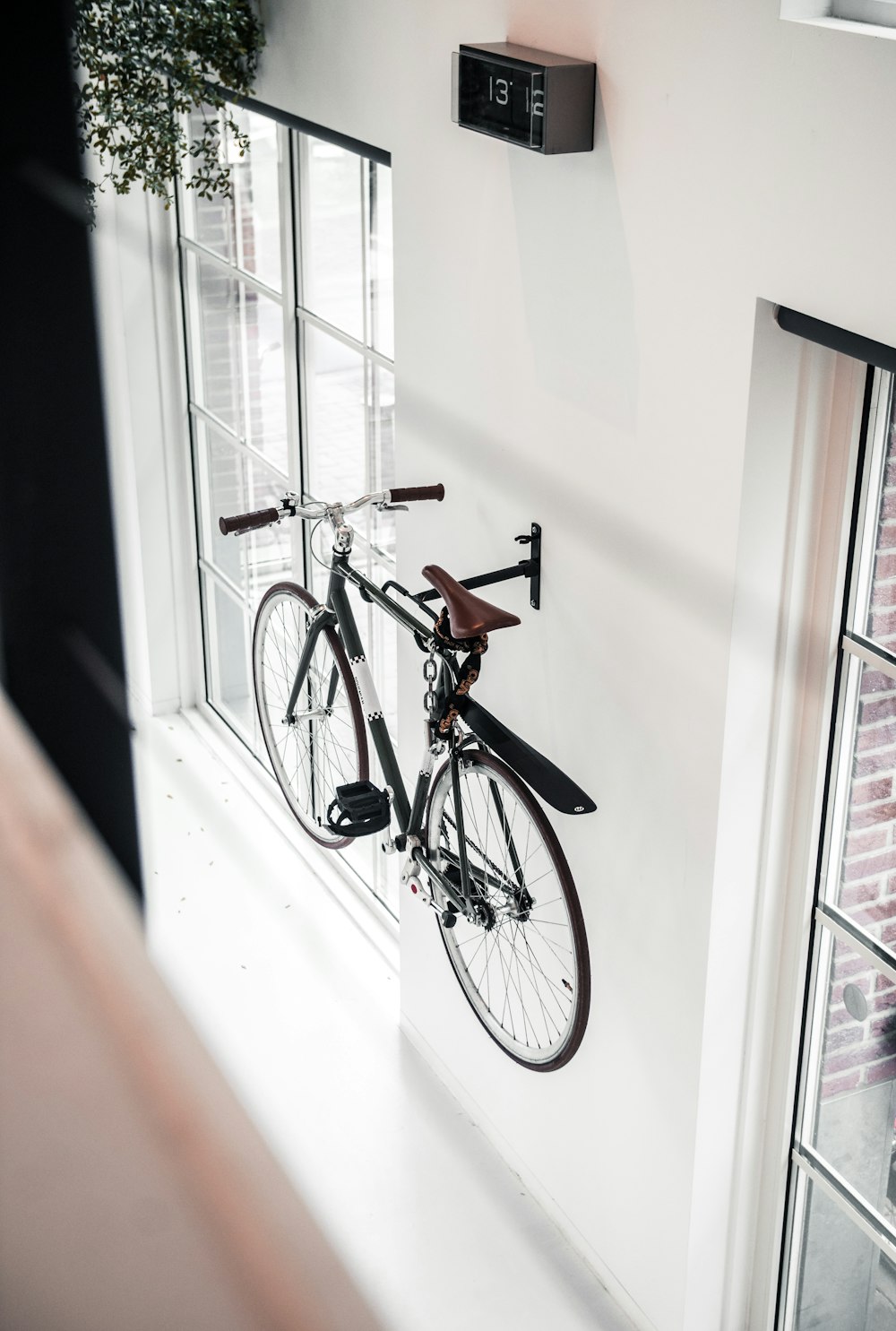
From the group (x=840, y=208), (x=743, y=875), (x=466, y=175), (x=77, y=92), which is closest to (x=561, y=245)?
(x=466, y=175)

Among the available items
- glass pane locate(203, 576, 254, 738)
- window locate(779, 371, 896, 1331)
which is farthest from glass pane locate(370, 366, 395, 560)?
window locate(779, 371, 896, 1331)

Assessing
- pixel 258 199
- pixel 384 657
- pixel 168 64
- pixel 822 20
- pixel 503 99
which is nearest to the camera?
pixel 822 20

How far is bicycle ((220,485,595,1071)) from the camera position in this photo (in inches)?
98.7

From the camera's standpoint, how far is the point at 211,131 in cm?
348

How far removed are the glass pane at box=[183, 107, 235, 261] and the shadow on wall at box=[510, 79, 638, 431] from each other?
5.97 ft

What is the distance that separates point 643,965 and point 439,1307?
99 centimetres

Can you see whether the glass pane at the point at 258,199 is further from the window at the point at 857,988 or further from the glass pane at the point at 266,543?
the window at the point at 857,988

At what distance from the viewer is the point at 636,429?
2250 mm

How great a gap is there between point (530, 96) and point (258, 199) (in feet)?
6.31

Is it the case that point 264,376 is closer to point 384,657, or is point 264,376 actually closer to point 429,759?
point 384,657

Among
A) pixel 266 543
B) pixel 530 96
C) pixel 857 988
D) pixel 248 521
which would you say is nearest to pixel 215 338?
pixel 266 543

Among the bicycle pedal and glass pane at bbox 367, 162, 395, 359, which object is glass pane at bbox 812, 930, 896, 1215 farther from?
glass pane at bbox 367, 162, 395, 359

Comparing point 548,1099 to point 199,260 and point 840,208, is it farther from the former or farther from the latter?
point 199,260

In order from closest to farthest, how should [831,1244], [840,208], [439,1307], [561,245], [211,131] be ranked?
1. [840,208]
2. [561,245]
3. [831,1244]
4. [439,1307]
5. [211,131]
